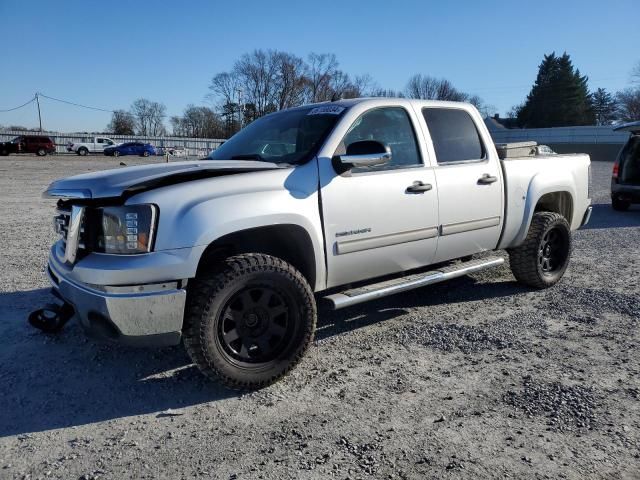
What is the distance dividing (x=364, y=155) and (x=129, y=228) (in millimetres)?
1612

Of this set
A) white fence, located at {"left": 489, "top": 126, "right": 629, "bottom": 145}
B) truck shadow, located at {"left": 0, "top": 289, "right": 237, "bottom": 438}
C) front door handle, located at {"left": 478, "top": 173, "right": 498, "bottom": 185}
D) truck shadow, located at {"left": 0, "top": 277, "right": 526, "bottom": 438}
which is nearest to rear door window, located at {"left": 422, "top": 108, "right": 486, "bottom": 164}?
front door handle, located at {"left": 478, "top": 173, "right": 498, "bottom": 185}

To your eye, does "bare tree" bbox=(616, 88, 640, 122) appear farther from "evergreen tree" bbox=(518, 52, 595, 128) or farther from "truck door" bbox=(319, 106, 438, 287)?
"truck door" bbox=(319, 106, 438, 287)

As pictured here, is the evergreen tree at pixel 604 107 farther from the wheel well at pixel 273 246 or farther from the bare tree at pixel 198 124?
the wheel well at pixel 273 246

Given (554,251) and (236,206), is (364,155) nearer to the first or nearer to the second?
(236,206)

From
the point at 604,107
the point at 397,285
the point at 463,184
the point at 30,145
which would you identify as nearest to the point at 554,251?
the point at 463,184

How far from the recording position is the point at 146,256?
295cm

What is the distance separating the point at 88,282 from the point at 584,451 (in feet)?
9.29

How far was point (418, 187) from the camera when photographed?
13.5ft

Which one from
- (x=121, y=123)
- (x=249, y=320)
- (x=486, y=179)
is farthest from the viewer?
(x=121, y=123)

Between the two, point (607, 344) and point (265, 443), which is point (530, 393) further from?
point (265, 443)

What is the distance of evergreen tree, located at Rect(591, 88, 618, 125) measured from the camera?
84869 mm

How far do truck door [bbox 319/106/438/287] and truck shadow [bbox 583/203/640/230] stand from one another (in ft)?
22.2

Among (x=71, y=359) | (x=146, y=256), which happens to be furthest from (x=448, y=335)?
(x=71, y=359)

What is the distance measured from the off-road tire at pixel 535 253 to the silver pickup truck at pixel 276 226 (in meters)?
0.35
